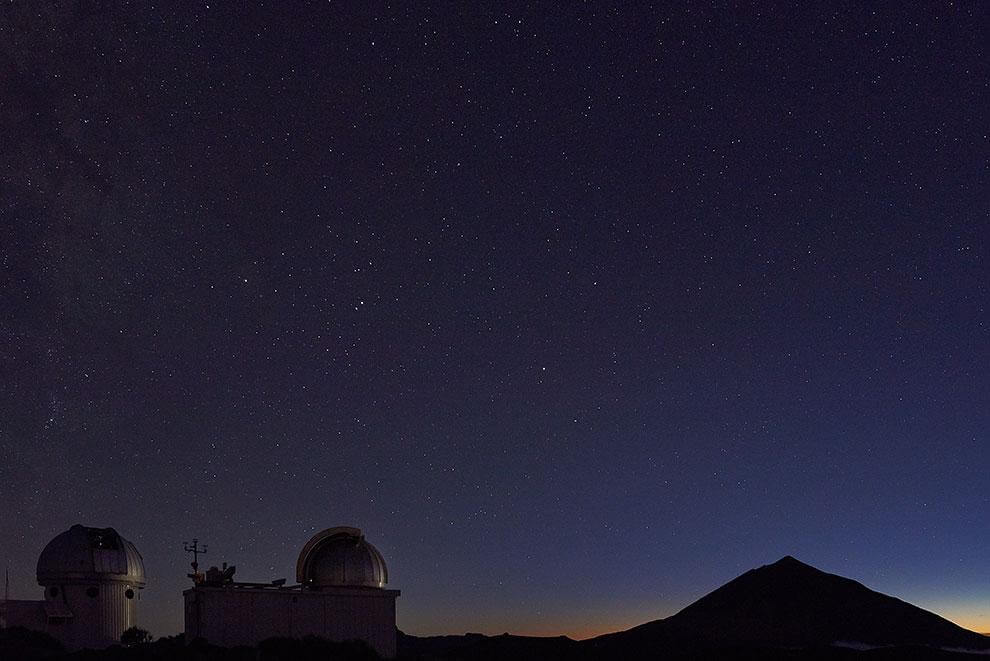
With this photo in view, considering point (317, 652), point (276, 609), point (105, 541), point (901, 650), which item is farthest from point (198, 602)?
point (901, 650)

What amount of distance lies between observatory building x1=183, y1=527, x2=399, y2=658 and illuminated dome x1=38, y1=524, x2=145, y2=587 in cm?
1353

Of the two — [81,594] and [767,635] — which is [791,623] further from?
[81,594]

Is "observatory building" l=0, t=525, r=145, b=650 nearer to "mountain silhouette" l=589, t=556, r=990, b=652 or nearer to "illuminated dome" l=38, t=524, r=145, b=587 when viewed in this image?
"illuminated dome" l=38, t=524, r=145, b=587

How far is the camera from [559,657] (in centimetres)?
4003

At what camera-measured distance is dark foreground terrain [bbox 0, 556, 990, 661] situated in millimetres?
41938

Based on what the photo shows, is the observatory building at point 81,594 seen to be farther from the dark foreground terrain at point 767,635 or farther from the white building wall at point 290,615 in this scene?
the white building wall at point 290,615

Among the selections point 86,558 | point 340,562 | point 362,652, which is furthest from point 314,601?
point 86,558

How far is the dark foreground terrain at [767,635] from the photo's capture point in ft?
138

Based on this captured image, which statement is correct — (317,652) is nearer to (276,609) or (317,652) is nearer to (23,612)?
(276,609)

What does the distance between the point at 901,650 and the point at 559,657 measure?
22.7 meters

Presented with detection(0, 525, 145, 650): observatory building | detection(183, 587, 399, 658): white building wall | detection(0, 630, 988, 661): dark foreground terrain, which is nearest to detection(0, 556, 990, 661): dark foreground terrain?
detection(0, 630, 988, 661): dark foreground terrain

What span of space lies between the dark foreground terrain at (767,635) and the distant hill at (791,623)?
81mm

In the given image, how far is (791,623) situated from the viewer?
75562mm

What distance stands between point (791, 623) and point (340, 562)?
187 ft
